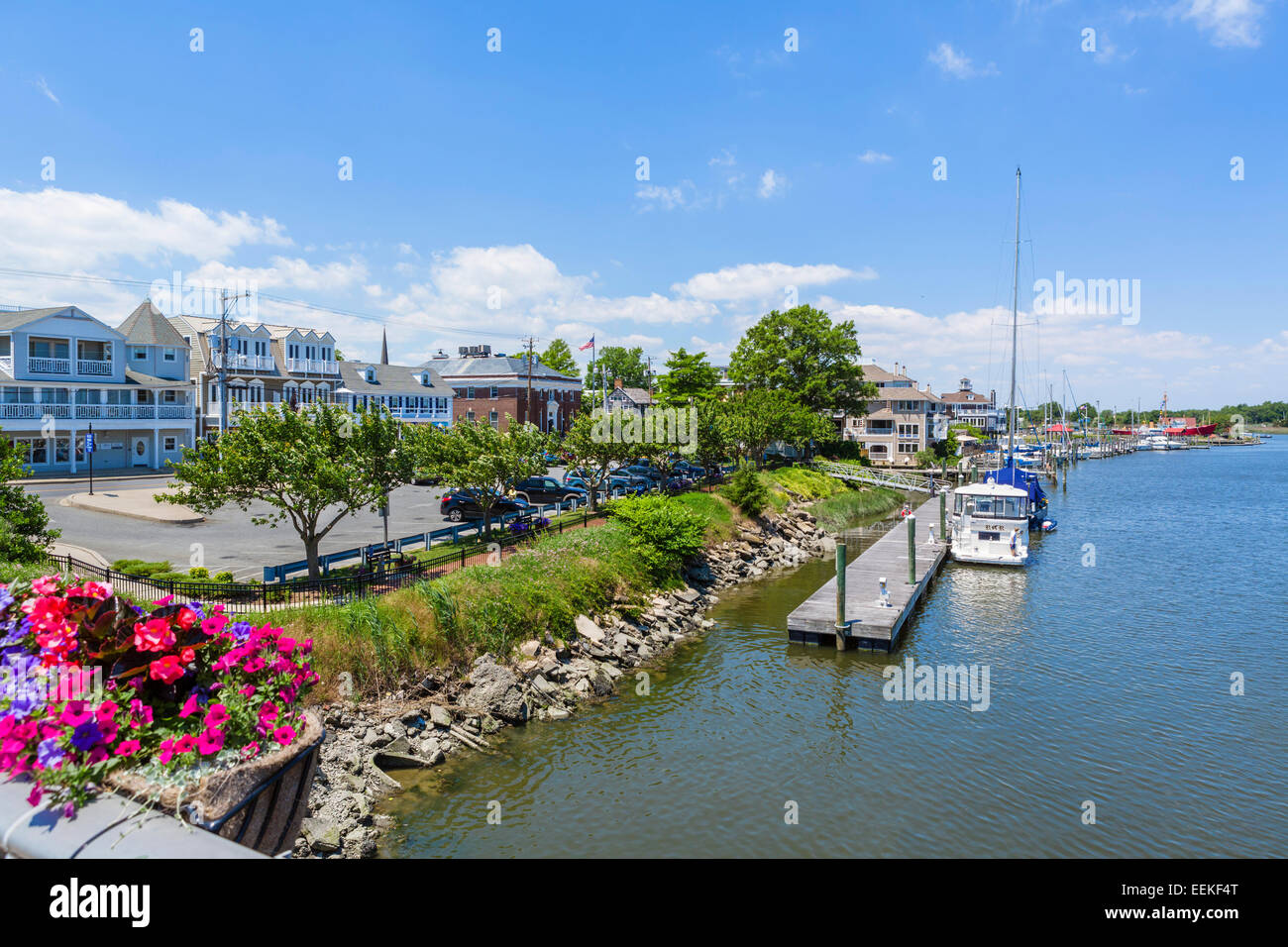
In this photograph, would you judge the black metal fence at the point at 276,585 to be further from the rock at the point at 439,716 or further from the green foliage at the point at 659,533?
the green foliage at the point at 659,533

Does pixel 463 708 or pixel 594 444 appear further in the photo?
pixel 594 444

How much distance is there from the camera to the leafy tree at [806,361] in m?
78.9

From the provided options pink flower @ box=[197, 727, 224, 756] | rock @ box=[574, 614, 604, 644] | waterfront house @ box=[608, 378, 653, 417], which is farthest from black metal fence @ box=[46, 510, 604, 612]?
waterfront house @ box=[608, 378, 653, 417]

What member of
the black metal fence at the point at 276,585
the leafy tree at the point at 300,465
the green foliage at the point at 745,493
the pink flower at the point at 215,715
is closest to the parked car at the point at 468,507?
the black metal fence at the point at 276,585

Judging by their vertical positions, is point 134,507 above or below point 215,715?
below

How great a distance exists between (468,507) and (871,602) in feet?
64.5

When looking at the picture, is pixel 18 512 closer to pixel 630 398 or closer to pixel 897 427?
pixel 630 398

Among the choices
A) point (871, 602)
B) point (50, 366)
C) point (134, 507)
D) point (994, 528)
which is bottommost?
point (871, 602)

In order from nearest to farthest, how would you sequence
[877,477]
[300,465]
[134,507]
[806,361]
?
[300,465] → [134,507] → [877,477] → [806,361]

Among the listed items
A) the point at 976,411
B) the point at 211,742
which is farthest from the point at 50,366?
the point at 976,411

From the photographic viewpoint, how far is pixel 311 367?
234 feet

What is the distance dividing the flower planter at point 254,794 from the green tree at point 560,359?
11010 centimetres
